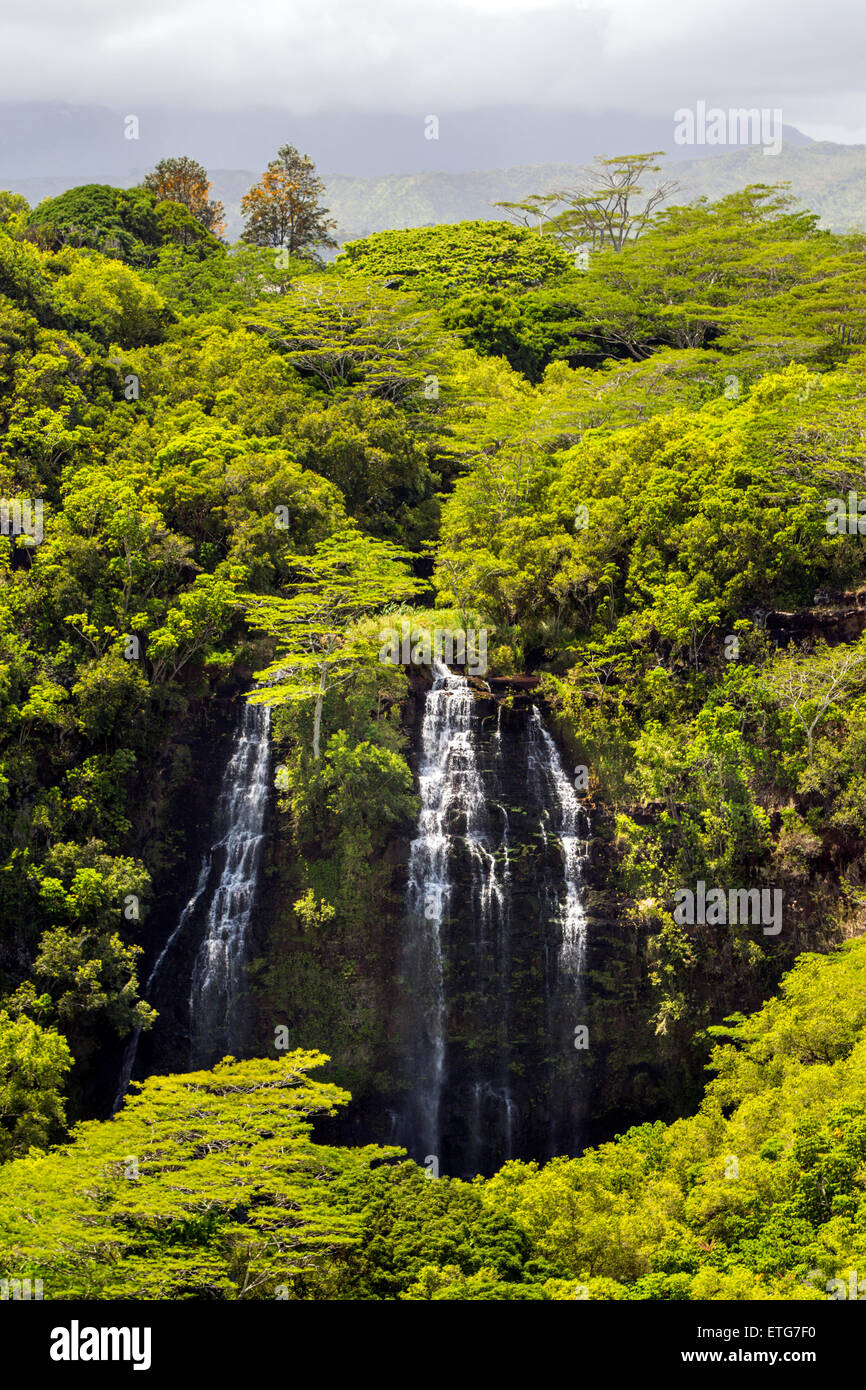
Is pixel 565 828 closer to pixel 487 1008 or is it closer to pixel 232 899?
pixel 487 1008

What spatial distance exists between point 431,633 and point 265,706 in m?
5.25

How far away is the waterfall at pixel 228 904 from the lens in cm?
3291

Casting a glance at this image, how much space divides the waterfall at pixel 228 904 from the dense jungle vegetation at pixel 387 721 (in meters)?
0.85

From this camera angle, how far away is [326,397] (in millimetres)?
46375

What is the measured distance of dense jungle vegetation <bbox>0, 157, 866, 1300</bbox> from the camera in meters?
21.3

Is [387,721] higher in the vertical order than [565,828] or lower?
higher

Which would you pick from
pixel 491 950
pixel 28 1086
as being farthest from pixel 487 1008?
pixel 28 1086

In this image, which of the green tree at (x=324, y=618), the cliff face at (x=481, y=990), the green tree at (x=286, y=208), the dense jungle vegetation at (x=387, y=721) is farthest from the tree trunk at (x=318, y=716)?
the green tree at (x=286, y=208)

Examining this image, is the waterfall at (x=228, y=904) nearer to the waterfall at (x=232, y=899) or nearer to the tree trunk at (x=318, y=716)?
the waterfall at (x=232, y=899)

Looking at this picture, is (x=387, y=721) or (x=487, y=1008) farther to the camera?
(x=387, y=721)

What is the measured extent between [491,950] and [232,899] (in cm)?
715

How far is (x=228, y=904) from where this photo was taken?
34062 millimetres
